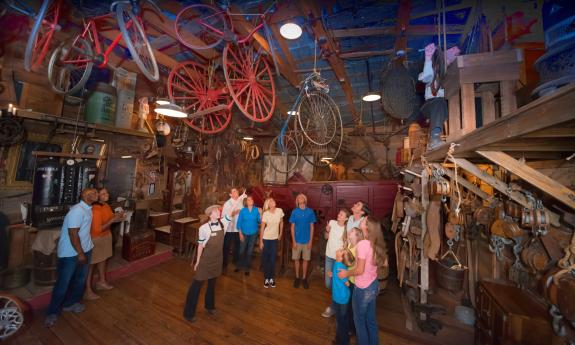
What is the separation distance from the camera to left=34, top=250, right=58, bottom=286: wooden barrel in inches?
149

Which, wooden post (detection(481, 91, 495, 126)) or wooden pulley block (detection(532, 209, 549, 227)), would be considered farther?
wooden post (detection(481, 91, 495, 126))

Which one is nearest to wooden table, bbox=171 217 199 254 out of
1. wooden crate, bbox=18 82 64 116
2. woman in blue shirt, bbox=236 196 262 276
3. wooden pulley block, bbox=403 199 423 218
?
woman in blue shirt, bbox=236 196 262 276

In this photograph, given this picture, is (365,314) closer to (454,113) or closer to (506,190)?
(506,190)

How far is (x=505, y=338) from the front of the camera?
7.18 feet

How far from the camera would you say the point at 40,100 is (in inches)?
166

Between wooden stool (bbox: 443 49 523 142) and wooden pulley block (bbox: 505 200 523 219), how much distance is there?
3.38 ft

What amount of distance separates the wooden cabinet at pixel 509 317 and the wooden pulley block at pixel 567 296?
0.43 meters

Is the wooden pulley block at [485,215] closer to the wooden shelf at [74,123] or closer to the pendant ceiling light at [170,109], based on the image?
the pendant ceiling light at [170,109]

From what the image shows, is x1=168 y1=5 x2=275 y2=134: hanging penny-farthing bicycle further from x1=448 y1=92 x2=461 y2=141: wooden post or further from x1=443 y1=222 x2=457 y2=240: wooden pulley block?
x1=443 y1=222 x2=457 y2=240: wooden pulley block

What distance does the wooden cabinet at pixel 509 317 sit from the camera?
2.09 meters

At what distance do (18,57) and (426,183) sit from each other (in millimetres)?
8330

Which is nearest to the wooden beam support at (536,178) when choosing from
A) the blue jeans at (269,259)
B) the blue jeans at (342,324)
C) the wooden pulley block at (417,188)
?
the wooden pulley block at (417,188)

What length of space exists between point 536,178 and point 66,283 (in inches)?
243

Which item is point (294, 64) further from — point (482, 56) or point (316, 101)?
point (482, 56)
